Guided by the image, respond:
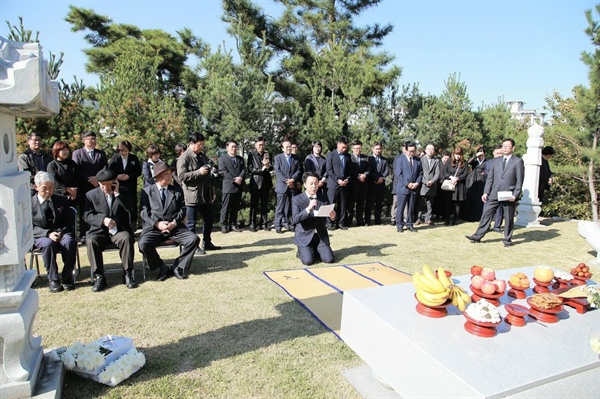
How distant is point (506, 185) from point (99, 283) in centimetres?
711

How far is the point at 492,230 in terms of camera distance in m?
9.09

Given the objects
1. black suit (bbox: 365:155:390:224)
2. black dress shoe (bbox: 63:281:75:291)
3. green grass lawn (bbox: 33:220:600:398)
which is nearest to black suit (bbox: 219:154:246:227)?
green grass lawn (bbox: 33:220:600:398)

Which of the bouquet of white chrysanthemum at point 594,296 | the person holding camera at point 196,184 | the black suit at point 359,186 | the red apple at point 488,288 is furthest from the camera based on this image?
the black suit at point 359,186

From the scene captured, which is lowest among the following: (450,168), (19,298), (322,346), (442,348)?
(322,346)

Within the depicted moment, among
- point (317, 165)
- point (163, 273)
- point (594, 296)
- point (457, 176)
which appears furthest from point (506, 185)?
point (163, 273)

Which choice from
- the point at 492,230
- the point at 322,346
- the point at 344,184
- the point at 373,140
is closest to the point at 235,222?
the point at 344,184

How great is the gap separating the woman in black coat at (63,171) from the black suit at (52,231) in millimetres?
1623

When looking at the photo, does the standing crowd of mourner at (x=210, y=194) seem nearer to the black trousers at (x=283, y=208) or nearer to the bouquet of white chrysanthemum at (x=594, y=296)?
the black trousers at (x=283, y=208)

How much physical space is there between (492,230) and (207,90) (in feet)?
26.4

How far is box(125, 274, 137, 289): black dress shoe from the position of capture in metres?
4.75

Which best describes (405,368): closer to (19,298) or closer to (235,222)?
(19,298)

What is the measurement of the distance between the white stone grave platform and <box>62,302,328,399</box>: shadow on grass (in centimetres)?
90

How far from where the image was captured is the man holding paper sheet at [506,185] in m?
7.28

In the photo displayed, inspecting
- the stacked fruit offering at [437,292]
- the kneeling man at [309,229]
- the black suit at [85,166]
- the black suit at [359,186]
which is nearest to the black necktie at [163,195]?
the kneeling man at [309,229]
